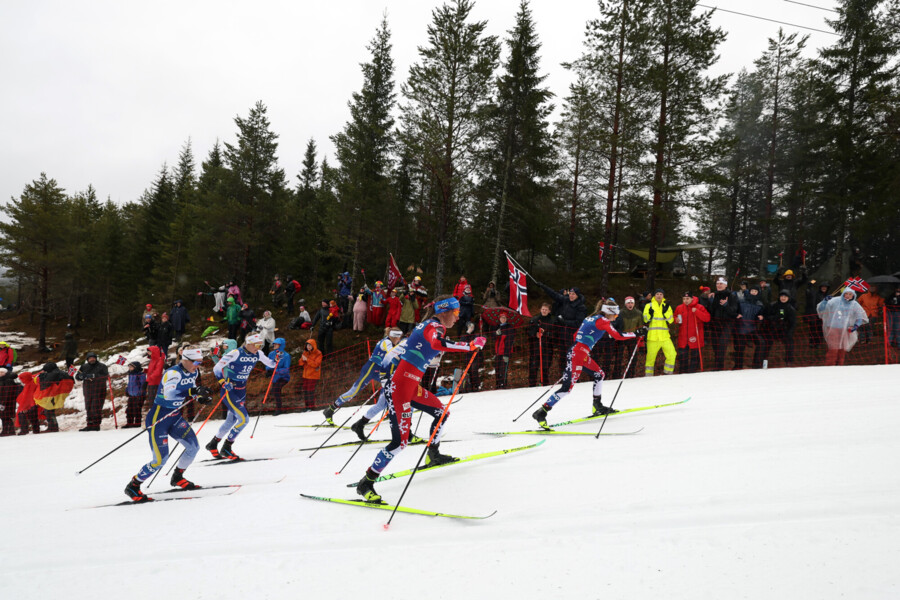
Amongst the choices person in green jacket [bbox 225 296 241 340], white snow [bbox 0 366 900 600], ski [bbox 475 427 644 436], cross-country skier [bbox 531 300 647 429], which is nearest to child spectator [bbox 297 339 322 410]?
white snow [bbox 0 366 900 600]

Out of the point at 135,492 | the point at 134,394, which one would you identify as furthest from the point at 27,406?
the point at 135,492

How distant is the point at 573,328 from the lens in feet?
35.9

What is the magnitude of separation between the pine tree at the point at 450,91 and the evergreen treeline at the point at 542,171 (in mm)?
54

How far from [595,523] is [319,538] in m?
2.41

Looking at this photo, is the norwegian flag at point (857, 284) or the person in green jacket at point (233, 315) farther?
the person in green jacket at point (233, 315)

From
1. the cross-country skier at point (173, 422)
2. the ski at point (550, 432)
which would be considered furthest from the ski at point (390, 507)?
the ski at point (550, 432)

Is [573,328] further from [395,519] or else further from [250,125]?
[250,125]

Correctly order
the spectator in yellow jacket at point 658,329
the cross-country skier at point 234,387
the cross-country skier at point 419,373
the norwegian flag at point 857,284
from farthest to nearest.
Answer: the norwegian flag at point 857,284
the spectator in yellow jacket at point 658,329
the cross-country skier at point 234,387
the cross-country skier at point 419,373

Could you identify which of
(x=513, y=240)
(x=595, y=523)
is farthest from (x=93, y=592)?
(x=513, y=240)

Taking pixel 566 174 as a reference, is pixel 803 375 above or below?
below

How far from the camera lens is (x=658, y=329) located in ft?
34.1

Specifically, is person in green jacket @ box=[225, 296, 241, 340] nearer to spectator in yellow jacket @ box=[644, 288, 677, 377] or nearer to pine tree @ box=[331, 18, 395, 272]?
pine tree @ box=[331, 18, 395, 272]

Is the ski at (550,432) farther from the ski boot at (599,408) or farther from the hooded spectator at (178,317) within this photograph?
the hooded spectator at (178,317)

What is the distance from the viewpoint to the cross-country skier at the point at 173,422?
5.59 meters
